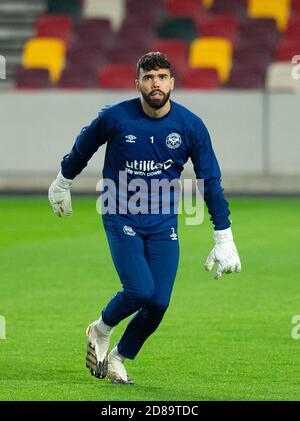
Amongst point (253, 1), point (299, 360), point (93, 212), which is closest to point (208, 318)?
point (299, 360)

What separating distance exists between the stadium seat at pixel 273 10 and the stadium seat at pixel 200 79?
269 centimetres

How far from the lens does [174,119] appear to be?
32.9ft

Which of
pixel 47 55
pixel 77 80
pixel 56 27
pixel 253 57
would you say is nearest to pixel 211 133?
pixel 253 57

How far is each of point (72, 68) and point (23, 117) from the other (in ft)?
9.00

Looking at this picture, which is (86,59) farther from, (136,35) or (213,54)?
(213,54)

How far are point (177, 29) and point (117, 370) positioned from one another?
68.0 feet

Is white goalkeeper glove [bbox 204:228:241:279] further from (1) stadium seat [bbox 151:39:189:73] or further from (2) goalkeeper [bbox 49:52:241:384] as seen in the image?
(1) stadium seat [bbox 151:39:189:73]

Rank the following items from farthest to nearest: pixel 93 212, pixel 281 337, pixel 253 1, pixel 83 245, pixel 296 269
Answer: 1. pixel 253 1
2. pixel 93 212
3. pixel 83 245
4. pixel 296 269
5. pixel 281 337

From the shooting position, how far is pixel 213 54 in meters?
29.5

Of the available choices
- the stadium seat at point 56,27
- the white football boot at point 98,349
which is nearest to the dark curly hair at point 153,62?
the white football boot at point 98,349

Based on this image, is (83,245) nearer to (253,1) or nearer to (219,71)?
(219,71)

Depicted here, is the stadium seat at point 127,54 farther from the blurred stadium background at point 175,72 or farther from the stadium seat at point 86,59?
the stadium seat at point 86,59

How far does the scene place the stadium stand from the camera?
28.3 metres

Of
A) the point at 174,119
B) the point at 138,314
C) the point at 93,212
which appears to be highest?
the point at 174,119
